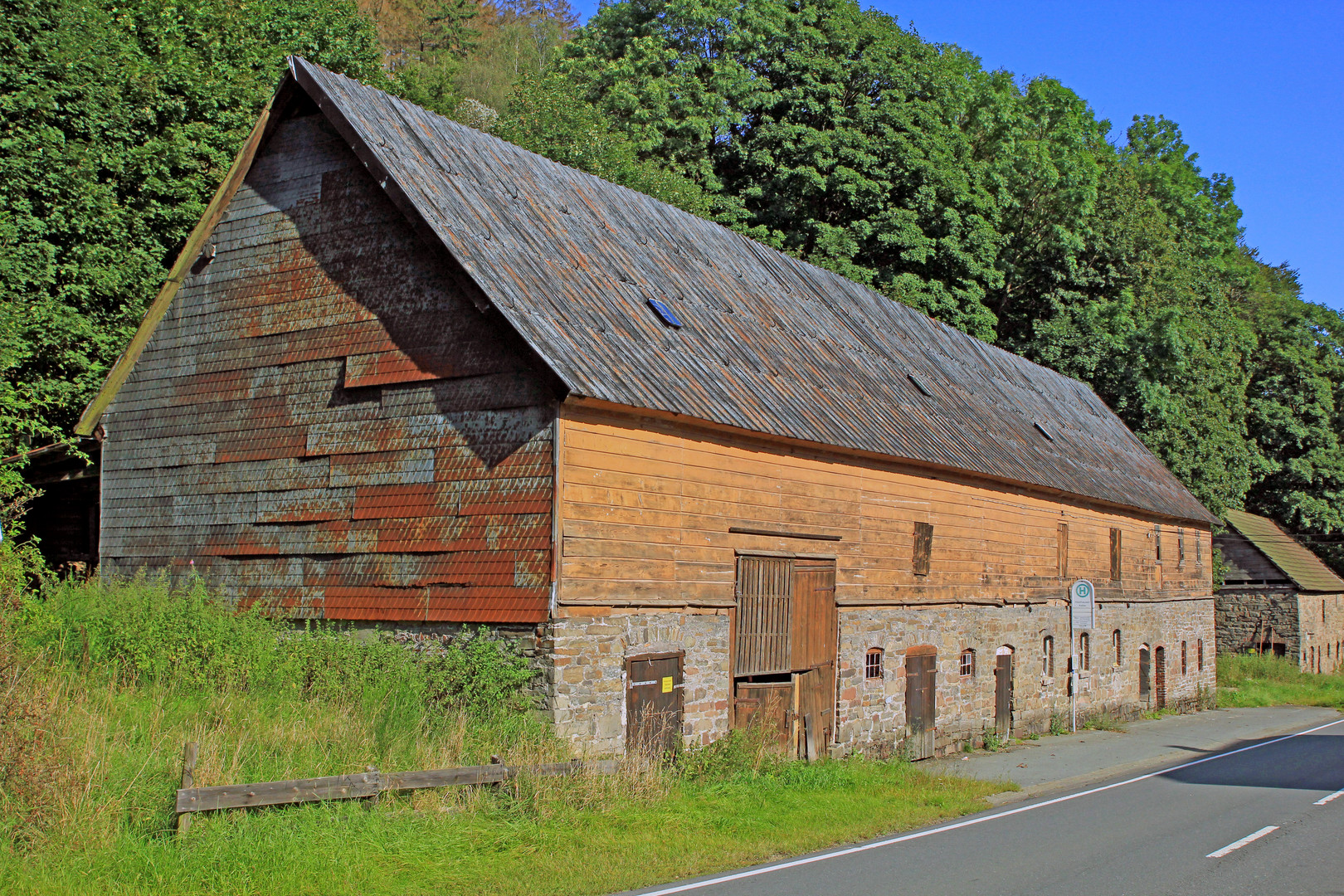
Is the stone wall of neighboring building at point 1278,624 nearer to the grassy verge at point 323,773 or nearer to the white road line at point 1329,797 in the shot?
the white road line at point 1329,797

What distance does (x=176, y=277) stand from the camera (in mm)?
16594

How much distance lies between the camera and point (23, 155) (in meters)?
18.1

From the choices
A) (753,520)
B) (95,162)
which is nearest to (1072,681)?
(753,520)

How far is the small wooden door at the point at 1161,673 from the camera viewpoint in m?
32.5

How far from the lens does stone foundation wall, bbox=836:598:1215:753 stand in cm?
1817

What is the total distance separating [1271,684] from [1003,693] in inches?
836

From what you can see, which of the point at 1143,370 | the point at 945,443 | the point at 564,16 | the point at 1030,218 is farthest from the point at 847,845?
the point at 564,16

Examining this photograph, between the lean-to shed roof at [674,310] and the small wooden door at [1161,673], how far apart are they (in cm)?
861

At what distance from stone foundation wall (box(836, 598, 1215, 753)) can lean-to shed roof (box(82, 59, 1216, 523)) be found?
292cm

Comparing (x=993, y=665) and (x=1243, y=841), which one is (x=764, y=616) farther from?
(x=993, y=665)

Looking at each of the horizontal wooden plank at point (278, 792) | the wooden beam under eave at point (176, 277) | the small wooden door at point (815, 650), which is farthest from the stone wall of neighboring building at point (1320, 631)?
the horizontal wooden plank at point (278, 792)

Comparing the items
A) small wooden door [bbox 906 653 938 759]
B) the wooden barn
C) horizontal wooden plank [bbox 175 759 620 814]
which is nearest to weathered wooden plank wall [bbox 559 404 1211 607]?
the wooden barn

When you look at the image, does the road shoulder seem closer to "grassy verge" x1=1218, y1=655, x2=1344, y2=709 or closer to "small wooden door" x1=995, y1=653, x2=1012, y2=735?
"small wooden door" x1=995, y1=653, x2=1012, y2=735

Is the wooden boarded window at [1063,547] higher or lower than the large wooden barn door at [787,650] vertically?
higher
